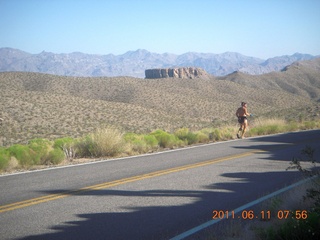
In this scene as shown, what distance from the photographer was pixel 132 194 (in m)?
8.31

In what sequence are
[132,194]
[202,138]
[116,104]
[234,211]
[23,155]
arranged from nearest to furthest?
[234,211] → [132,194] → [23,155] → [202,138] → [116,104]

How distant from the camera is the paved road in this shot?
245 inches

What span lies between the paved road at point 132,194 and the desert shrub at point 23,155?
6.14 feet

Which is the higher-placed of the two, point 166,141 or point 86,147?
point 86,147

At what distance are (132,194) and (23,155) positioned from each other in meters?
6.08

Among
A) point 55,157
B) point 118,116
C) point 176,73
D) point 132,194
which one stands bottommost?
point 132,194

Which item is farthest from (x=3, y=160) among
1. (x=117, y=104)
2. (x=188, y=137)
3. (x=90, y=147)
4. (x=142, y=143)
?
(x=117, y=104)

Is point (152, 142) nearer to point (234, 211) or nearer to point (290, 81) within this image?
point (234, 211)

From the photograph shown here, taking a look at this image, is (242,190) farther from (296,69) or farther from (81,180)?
Answer: (296,69)

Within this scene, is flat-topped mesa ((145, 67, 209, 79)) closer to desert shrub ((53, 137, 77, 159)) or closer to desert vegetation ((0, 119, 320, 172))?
desert vegetation ((0, 119, 320, 172))

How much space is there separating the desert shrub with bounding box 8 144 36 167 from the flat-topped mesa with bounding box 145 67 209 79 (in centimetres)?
13991

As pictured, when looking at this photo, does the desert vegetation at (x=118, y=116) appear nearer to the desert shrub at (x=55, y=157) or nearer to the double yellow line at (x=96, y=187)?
the desert shrub at (x=55, y=157)

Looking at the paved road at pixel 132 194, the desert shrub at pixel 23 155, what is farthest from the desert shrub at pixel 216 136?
the desert shrub at pixel 23 155

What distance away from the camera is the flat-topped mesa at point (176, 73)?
503 ft
